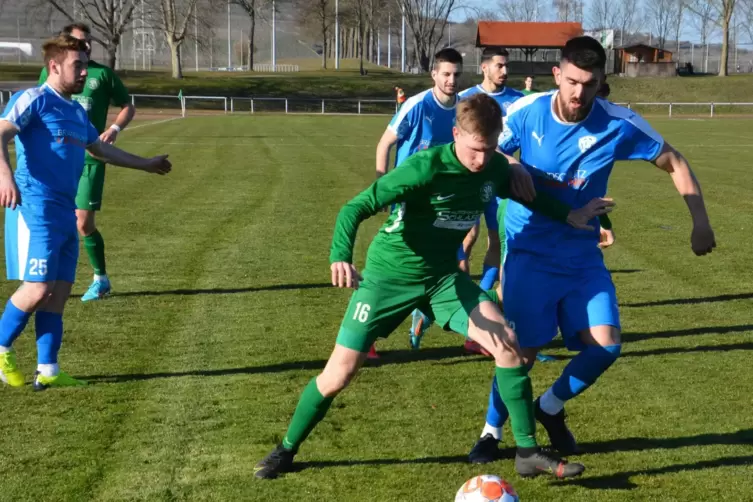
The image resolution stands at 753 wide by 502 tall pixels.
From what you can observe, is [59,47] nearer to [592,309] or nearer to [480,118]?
[480,118]

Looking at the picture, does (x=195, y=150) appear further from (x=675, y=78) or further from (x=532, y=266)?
(x=675, y=78)

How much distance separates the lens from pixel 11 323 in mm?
6109

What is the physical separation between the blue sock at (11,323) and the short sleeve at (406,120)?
3.03 metres

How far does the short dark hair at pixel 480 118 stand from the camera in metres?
4.21

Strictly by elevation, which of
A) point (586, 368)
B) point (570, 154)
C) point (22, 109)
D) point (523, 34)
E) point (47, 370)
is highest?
point (523, 34)

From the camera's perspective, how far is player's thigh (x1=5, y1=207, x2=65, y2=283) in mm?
5938

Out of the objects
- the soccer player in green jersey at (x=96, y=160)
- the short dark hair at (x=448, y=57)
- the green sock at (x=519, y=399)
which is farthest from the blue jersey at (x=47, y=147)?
the green sock at (x=519, y=399)

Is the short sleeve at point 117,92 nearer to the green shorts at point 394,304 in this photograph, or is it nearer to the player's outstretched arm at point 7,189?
the player's outstretched arm at point 7,189

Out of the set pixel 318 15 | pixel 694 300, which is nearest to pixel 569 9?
pixel 318 15

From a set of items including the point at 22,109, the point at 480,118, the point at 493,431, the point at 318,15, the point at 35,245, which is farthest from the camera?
the point at 318,15

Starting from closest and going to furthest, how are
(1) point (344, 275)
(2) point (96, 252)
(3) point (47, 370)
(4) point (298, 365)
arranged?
(1) point (344, 275), (3) point (47, 370), (4) point (298, 365), (2) point (96, 252)

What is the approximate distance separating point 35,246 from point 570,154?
344 cm

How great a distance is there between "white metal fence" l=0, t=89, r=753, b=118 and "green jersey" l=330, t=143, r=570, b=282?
159 feet

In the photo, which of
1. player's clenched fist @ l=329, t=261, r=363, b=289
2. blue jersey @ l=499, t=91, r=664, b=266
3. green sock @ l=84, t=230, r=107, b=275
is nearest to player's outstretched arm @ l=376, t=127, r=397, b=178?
blue jersey @ l=499, t=91, r=664, b=266
